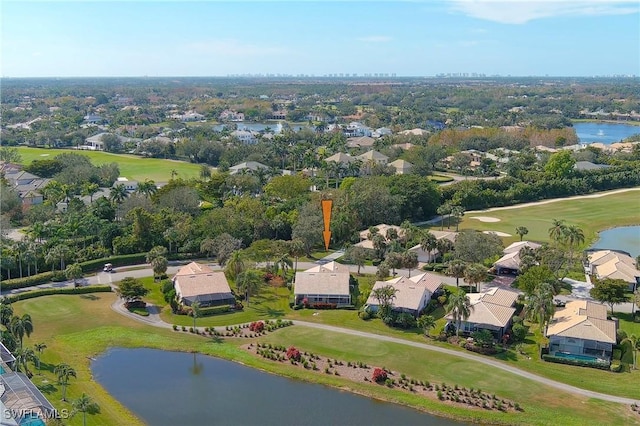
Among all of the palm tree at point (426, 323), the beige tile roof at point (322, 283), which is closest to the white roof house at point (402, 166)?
the beige tile roof at point (322, 283)

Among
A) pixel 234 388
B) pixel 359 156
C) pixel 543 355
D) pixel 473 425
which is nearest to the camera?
pixel 473 425

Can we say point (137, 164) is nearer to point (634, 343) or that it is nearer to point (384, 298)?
point (384, 298)

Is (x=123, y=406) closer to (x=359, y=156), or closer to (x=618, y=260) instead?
(x=618, y=260)

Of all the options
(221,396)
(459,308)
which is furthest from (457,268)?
(221,396)

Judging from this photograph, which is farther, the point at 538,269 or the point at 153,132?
the point at 153,132

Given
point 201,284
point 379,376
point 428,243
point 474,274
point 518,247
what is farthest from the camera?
point 518,247

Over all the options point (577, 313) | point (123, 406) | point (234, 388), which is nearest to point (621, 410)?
point (577, 313)

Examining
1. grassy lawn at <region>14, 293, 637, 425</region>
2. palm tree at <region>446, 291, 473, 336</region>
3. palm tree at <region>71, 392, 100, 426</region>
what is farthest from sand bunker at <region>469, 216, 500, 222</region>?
palm tree at <region>71, 392, 100, 426</region>

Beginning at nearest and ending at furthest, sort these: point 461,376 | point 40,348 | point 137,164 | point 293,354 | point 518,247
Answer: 1. point 461,376
2. point 40,348
3. point 293,354
4. point 518,247
5. point 137,164
